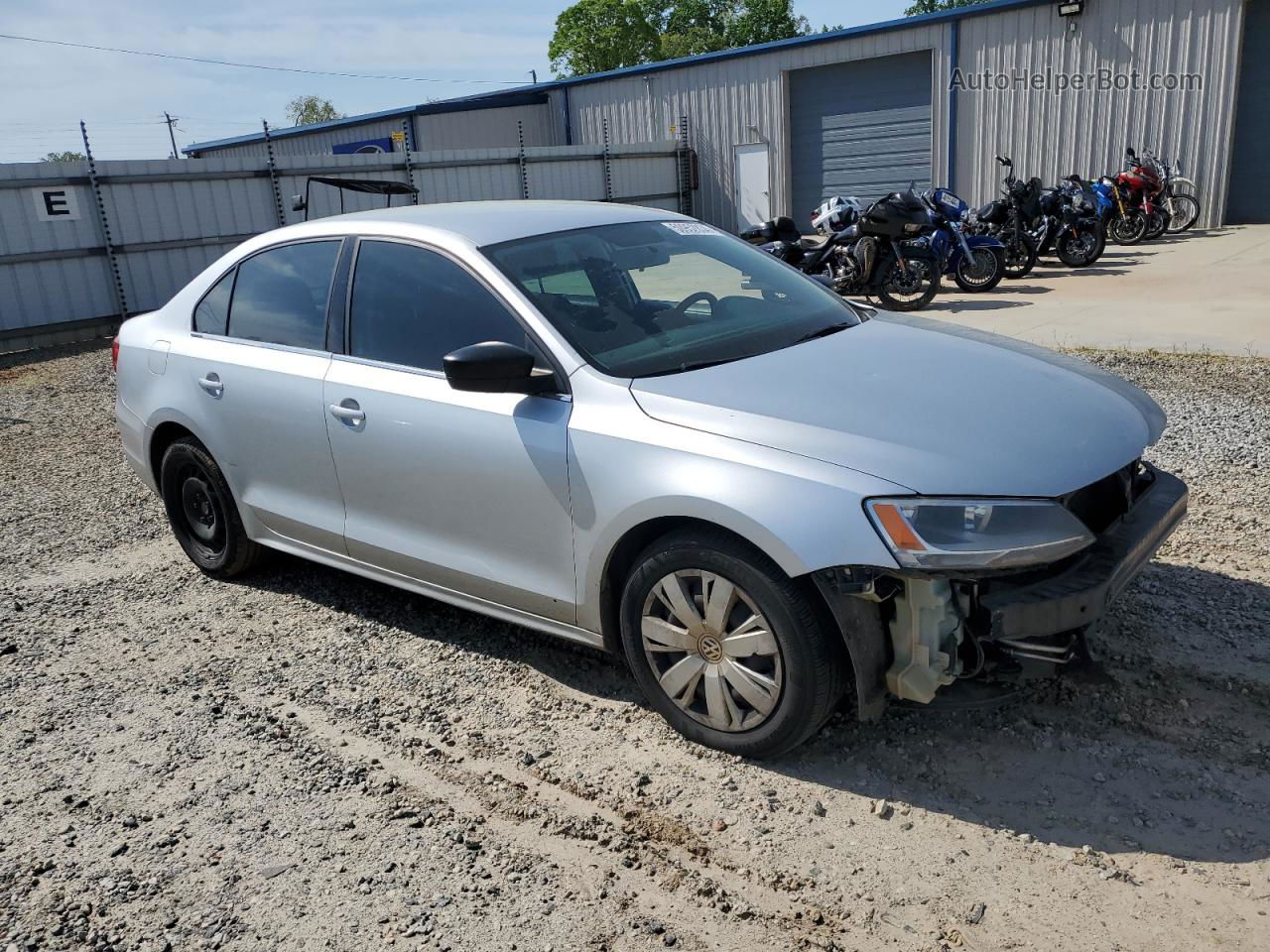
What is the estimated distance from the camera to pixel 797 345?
3.72 m

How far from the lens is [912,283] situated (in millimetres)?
11719

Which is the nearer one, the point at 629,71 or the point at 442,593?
the point at 442,593

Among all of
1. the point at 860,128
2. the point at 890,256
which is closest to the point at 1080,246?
the point at 890,256

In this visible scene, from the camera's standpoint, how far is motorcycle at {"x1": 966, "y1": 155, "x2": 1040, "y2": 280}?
13891 millimetres

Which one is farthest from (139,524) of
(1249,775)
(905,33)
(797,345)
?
(905,33)

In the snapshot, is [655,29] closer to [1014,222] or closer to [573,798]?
[1014,222]

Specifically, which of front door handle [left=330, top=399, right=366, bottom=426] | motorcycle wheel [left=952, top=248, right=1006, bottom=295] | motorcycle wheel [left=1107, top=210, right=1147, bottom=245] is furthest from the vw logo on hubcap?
motorcycle wheel [left=1107, top=210, right=1147, bottom=245]

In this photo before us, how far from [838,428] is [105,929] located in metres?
2.35

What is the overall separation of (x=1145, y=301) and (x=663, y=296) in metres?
8.99

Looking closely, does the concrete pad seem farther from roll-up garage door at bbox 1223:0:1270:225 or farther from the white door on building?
the white door on building

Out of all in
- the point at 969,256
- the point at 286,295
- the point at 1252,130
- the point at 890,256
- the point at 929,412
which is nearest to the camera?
the point at 929,412

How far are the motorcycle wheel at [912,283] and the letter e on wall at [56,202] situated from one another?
1040cm

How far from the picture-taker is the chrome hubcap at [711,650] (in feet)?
10.0
